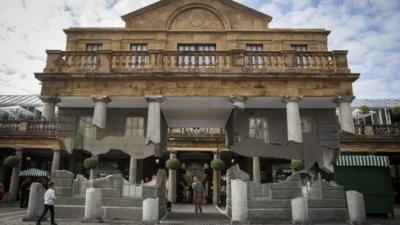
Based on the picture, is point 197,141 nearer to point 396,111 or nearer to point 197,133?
point 197,133

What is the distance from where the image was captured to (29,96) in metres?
38.1

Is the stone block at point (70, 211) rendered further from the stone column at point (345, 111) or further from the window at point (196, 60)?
the stone column at point (345, 111)

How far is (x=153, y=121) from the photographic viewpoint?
13.7m

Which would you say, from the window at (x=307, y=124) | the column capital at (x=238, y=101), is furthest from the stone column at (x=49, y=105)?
the window at (x=307, y=124)

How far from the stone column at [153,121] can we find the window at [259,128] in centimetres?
608

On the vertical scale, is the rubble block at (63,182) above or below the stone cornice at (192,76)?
below

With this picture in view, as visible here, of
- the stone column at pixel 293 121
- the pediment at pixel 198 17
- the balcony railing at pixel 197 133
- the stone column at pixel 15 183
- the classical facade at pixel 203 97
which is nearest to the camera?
the classical facade at pixel 203 97

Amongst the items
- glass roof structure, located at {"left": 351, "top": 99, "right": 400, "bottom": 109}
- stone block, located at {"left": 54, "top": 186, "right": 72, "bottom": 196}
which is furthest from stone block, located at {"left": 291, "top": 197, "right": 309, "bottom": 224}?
glass roof structure, located at {"left": 351, "top": 99, "right": 400, "bottom": 109}

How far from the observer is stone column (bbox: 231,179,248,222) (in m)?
11.2

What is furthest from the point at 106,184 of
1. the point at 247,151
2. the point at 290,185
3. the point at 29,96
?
the point at 29,96

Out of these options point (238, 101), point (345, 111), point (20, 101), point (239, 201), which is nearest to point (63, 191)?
point (239, 201)

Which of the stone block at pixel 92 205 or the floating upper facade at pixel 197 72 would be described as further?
the floating upper facade at pixel 197 72

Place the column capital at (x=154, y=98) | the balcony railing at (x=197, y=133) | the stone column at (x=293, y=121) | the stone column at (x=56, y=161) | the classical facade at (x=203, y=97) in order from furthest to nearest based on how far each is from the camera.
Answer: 1. the balcony railing at (x=197, y=133)
2. the stone column at (x=56, y=161)
3. the column capital at (x=154, y=98)
4. the stone column at (x=293, y=121)
5. the classical facade at (x=203, y=97)

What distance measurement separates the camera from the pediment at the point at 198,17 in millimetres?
23672
